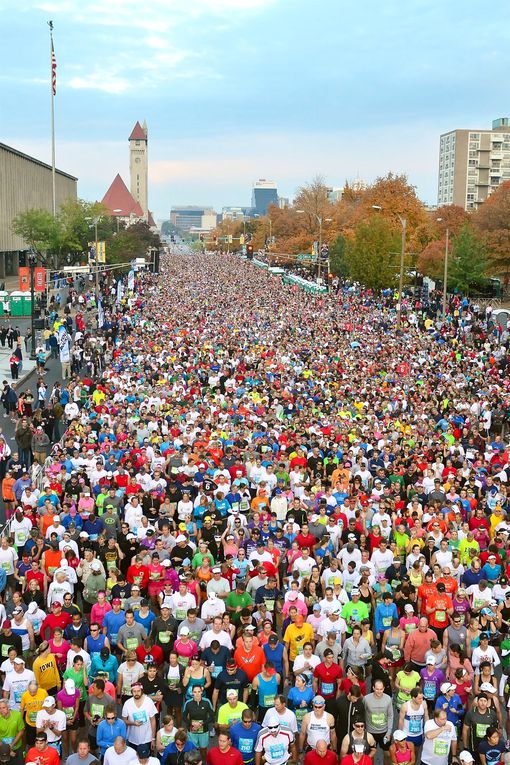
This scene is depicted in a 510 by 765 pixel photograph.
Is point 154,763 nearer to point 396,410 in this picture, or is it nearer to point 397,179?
point 396,410

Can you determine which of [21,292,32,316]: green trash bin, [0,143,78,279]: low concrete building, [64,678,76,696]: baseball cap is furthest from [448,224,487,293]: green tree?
[64,678,76,696]: baseball cap

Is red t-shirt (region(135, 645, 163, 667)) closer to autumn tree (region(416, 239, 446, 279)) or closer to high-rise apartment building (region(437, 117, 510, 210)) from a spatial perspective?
autumn tree (region(416, 239, 446, 279))

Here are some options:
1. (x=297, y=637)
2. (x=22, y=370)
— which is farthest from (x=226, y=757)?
(x=22, y=370)

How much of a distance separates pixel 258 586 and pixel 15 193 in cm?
7939

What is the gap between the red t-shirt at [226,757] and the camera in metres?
7.36

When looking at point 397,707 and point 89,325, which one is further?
point 89,325

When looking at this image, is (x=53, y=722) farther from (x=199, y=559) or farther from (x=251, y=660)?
(x=199, y=559)

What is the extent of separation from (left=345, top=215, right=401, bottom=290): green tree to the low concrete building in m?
30.2

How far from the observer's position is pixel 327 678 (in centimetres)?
869

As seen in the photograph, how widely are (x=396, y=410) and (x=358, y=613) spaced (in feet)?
42.4

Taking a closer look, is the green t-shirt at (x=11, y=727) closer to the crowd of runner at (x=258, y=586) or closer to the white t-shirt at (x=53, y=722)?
the crowd of runner at (x=258, y=586)

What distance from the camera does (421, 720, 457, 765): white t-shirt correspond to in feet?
25.6

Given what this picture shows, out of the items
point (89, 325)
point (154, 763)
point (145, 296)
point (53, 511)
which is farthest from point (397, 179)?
point (154, 763)

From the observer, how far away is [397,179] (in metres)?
79.2
